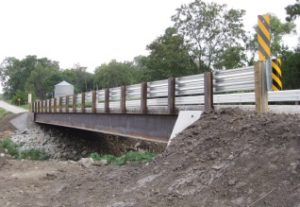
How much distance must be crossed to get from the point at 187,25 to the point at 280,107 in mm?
38067

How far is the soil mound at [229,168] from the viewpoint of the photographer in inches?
196

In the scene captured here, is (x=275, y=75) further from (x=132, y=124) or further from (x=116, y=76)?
(x=116, y=76)

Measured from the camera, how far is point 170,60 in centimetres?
4228

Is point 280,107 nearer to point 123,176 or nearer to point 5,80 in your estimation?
point 123,176

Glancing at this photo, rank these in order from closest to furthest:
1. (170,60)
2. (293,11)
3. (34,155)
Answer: (34,155) → (293,11) → (170,60)

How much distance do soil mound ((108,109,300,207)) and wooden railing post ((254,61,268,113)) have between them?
0.78 feet

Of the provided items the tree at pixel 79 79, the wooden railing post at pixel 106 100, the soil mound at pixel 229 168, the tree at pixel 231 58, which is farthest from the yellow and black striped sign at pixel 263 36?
the tree at pixel 79 79

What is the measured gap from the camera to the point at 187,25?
146ft

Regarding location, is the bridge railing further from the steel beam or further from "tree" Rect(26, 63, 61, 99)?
"tree" Rect(26, 63, 61, 99)

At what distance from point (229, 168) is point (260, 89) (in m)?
2.47

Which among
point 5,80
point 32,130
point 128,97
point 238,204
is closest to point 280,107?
point 238,204

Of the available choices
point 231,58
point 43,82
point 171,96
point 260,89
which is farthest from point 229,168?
point 43,82

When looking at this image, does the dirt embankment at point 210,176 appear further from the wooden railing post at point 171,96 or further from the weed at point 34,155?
the weed at point 34,155

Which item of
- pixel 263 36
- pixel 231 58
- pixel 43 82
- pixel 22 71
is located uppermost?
pixel 22 71
